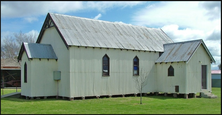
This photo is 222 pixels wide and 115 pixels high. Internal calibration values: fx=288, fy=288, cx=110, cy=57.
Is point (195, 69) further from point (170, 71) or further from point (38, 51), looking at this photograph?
point (38, 51)

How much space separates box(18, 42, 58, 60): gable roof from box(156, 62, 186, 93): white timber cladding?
1132 cm

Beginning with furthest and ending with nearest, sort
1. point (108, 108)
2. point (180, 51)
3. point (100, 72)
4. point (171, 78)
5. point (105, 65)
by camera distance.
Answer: point (180, 51) → point (171, 78) → point (105, 65) → point (100, 72) → point (108, 108)

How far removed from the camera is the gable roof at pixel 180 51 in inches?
1118

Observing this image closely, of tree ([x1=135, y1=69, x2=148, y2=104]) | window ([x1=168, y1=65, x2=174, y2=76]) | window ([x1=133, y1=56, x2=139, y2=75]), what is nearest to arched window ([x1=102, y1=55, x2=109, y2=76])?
window ([x1=133, y1=56, x2=139, y2=75])

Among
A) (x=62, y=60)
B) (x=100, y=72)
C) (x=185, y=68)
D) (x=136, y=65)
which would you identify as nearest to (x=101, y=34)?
(x=100, y=72)

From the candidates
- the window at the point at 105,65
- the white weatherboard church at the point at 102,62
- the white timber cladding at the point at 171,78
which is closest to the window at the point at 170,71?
the white weatherboard church at the point at 102,62

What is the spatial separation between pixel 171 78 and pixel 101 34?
27.5 ft

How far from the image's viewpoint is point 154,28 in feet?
120

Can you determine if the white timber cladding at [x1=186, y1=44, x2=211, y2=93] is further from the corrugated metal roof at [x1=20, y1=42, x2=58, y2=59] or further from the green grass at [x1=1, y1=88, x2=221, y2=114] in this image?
the corrugated metal roof at [x1=20, y1=42, x2=58, y2=59]

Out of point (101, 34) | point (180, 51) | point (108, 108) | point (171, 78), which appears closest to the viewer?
point (108, 108)

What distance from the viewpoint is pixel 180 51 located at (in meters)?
29.7

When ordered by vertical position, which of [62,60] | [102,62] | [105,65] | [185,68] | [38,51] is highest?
[38,51]

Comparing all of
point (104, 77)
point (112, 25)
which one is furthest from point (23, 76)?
point (112, 25)

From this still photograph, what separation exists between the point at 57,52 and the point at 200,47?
1414cm
